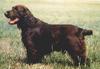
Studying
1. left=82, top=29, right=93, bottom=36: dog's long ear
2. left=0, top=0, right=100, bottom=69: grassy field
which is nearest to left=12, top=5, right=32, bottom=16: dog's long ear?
left=0, top=0, right=100, bottom=69: grassy field

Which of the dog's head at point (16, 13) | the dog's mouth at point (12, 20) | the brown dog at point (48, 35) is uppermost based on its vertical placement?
the dog's head at point (16, 13)

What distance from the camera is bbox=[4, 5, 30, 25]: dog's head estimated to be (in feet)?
19.9

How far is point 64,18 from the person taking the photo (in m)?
6.74

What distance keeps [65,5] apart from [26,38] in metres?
0.93

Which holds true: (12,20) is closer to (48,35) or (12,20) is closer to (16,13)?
(16,13)

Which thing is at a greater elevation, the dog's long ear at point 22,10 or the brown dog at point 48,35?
the dog's long ear at point 22,10

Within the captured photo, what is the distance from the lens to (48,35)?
6133 mm

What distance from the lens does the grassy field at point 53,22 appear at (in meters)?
6.23

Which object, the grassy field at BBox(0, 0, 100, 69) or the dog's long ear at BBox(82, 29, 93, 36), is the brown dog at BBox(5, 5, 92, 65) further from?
the grassy field at BBox(0, 0, 100, 69)

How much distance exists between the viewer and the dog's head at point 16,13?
19.9 feet

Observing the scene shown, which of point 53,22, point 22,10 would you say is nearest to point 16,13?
point 22,10

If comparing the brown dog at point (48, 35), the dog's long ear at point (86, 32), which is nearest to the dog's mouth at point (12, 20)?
the brown dog at point (48, 35)

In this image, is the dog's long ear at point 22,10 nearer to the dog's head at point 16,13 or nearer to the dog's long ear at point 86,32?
the dog's head at point 16,13

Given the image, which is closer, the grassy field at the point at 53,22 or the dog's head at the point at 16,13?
the dog's head at the point at 16,13
